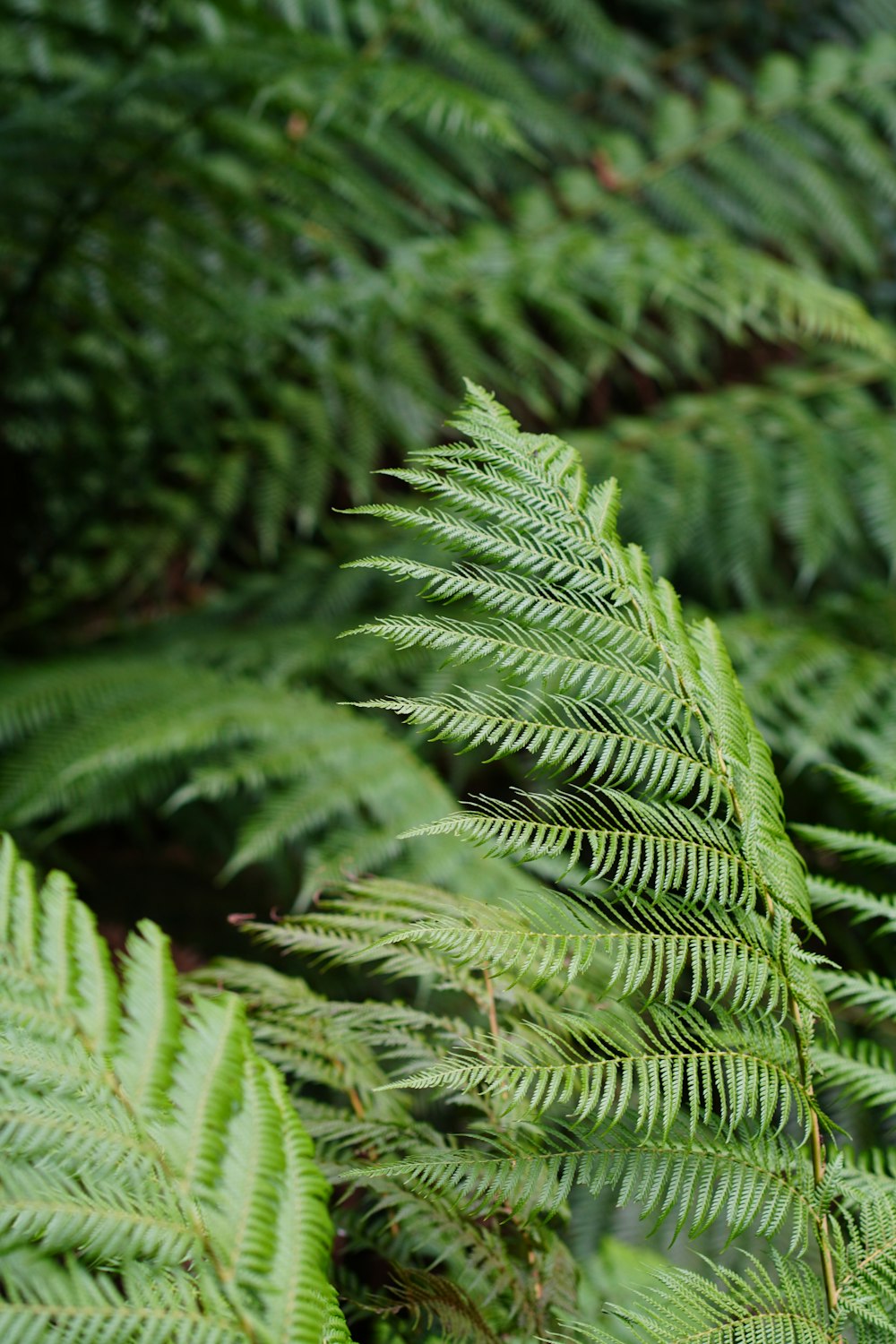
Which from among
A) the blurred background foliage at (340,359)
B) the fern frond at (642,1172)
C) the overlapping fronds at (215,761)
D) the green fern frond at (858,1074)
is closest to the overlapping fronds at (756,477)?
the blurred background foliage at (340,359)

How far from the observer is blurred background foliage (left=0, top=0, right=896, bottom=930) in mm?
1224

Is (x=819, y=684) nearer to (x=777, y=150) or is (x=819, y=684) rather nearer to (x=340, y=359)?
(x=340, y=359)

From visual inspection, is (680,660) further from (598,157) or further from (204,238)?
(598,157)

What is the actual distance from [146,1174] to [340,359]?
160 cm

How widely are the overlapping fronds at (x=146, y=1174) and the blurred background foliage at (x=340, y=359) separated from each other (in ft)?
0.97

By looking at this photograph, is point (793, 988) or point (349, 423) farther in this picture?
point (349, 423)

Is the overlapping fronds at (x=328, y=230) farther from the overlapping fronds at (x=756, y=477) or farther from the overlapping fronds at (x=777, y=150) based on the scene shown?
the overlapping fronds at (x=756, y=477)

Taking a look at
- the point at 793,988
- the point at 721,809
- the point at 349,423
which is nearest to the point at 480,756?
the point at 349,423

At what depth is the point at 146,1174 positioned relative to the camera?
389mm

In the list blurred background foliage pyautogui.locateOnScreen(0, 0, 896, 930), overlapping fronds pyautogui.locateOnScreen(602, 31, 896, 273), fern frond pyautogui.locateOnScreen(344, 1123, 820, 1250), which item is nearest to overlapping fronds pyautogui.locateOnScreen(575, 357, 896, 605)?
blurred background foliage pyautogui.locateOnScreen(0, 0, 896, 930)

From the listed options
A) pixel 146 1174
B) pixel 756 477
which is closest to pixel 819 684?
pixel 756 477

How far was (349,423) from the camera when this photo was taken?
1.78 meters

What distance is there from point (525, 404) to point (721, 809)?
5.55 feet

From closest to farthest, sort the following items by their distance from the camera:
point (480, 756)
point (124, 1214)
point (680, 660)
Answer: point (124, 1214) < point (680, 660) < point (480, 756)
